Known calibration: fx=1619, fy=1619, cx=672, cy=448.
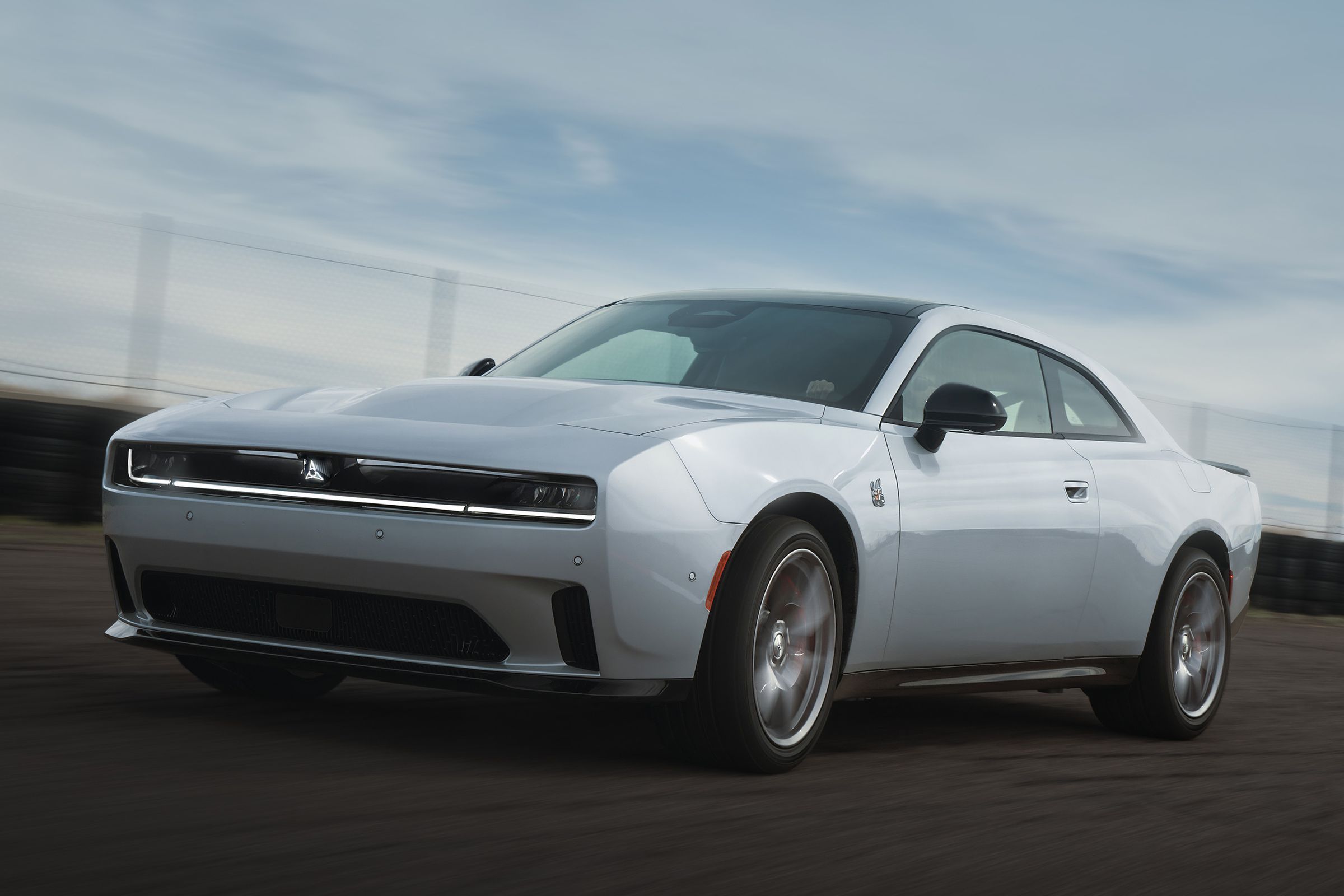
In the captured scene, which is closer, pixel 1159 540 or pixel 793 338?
pixel 793 338

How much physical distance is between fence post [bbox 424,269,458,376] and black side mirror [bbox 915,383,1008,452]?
360 inches

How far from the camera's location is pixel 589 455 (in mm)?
4164

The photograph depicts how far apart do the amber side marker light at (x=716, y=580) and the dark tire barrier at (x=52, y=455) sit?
269 inches

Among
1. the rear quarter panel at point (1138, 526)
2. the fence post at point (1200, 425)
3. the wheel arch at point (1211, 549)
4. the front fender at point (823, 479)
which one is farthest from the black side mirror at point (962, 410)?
the fence post at point (1200, 425)

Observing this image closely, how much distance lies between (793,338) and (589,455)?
168cm

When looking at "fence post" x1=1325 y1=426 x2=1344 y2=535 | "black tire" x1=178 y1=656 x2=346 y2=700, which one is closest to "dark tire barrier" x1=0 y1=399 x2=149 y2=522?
"black tire" x1=178 y1=656 x2=346 y2=700

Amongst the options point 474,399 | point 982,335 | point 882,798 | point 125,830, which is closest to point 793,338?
point 982,335

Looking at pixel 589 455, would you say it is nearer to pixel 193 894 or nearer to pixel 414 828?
pixel 414 828

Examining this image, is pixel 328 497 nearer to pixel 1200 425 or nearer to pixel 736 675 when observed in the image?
pixel 736 675

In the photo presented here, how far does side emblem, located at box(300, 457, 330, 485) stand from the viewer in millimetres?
4234

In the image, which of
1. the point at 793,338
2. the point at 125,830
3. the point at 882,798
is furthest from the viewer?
the point at 793,338

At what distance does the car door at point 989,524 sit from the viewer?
5.14 metres

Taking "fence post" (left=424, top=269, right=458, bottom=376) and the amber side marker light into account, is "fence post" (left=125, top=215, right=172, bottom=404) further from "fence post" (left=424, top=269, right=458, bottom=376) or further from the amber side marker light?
the amber side marker light

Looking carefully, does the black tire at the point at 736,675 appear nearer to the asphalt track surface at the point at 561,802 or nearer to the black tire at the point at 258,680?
the asphalt track surface at the point at 561,802
